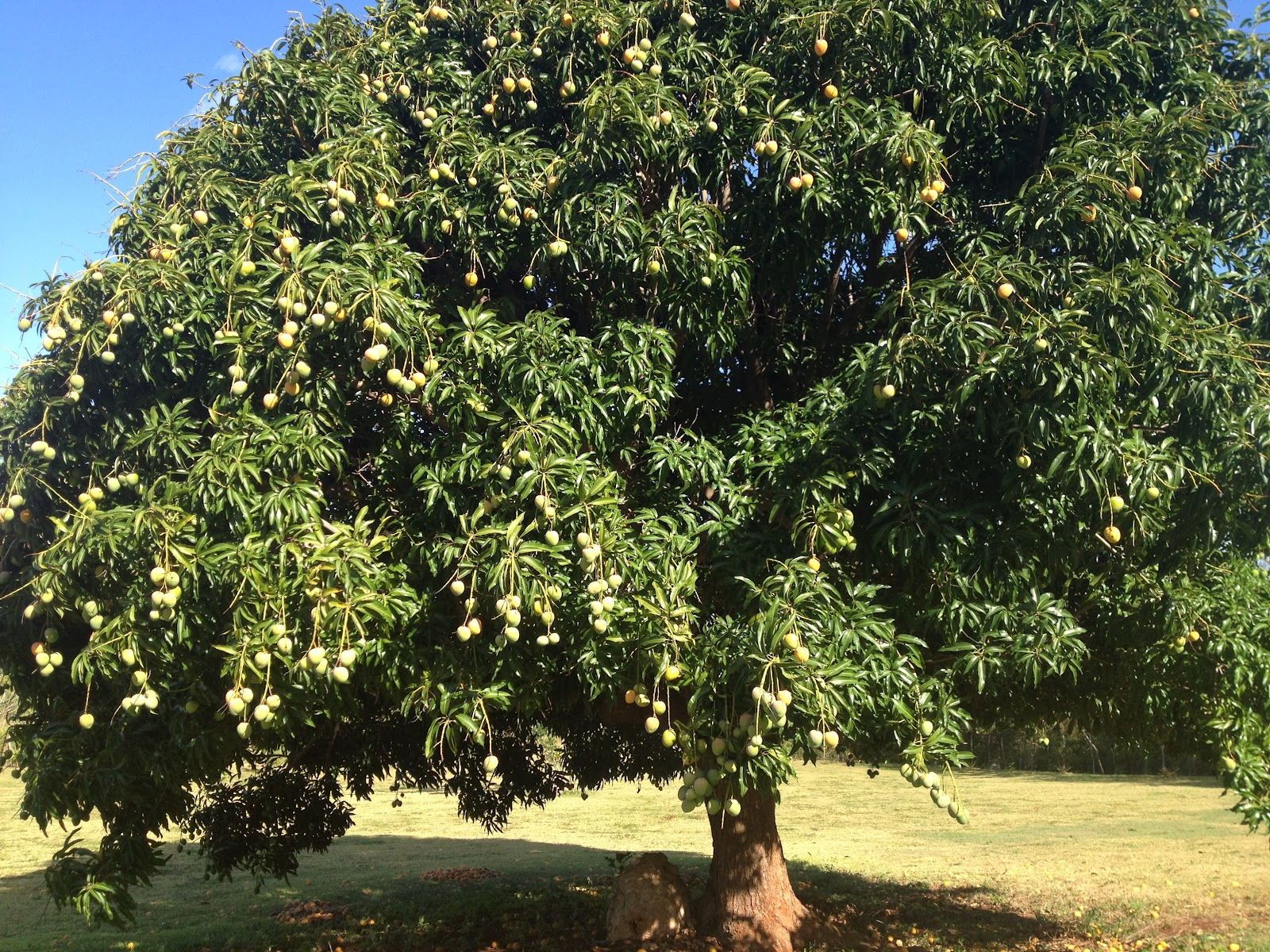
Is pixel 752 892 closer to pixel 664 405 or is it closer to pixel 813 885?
pixel 813 885

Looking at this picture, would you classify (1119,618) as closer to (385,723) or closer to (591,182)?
(591,182)

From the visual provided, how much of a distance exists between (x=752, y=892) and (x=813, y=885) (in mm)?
3568

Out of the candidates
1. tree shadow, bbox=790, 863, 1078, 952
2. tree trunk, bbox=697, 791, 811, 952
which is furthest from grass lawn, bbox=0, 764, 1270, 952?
tree trunk, bbox=697, 791, 811, 952

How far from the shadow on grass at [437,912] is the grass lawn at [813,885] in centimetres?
3

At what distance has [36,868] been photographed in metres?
13.7

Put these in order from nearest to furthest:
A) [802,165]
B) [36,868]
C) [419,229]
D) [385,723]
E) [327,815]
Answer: [802,165], [419,229], [385,723], [327,815], [36,868]

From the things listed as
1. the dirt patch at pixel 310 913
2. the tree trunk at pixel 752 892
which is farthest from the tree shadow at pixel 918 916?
the dirt patch at pixel 310 913

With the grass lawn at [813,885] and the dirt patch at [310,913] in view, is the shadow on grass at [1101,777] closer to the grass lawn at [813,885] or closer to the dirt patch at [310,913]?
the grass lawn at [813,885]

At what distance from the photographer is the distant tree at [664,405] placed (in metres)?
4.52

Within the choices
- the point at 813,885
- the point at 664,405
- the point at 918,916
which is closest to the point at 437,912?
the point at 813,885

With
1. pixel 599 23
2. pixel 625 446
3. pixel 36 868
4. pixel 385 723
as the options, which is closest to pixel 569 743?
pixel 385 723

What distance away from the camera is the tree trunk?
7.49 meters

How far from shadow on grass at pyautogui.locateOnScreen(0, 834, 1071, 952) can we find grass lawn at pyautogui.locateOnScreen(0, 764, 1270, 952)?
0.11 feet

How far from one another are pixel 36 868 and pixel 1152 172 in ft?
51.6
